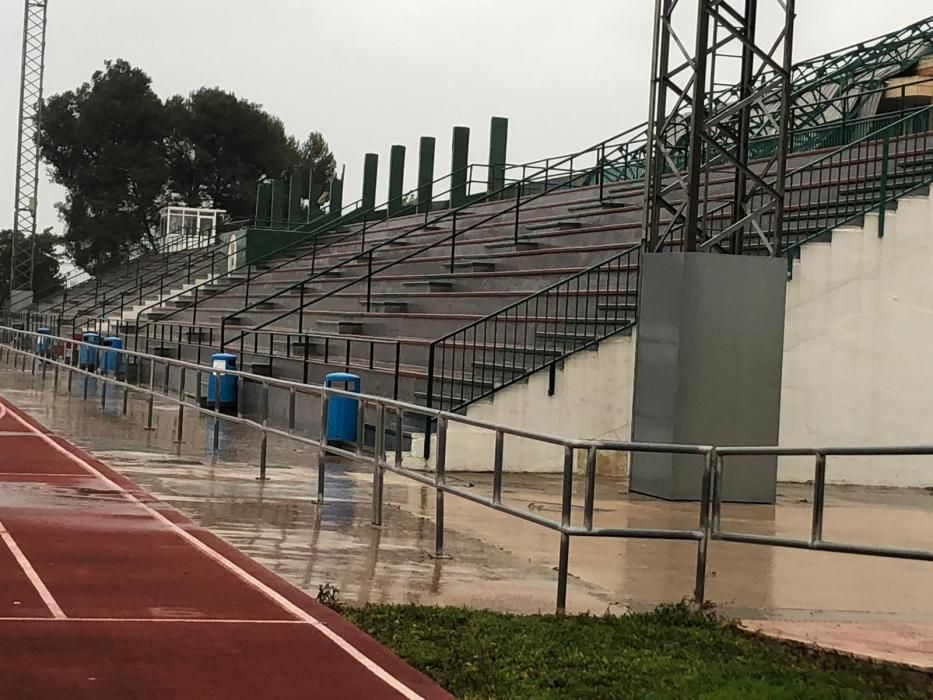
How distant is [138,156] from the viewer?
283 ft

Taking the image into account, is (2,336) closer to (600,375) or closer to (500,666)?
(600,375)

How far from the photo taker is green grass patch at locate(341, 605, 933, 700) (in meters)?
6.96

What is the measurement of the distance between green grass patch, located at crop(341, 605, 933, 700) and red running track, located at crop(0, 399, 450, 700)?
273 millimetres

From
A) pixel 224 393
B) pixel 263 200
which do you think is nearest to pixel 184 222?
pixel 263 200

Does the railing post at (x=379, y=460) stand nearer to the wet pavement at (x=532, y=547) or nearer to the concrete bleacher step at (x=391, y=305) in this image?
the wet pavement at (x=532, y=547)

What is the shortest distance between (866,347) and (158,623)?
12.6 meters

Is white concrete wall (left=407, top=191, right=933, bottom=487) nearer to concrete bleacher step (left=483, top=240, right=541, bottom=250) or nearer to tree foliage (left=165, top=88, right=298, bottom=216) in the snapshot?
concrete bleacher step (left=483, top=240, right=541, bottom=250)

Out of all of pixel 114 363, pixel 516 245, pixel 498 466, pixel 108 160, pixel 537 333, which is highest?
pixel 108 160

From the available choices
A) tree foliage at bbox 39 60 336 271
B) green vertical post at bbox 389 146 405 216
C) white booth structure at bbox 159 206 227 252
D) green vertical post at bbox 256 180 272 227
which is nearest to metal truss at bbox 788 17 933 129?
green vertical post at bbox 389 146 405 216

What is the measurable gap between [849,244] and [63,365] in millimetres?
16128

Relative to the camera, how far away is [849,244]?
18.4m

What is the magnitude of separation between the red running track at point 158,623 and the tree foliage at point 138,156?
246ft

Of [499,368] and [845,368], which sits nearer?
[845,368]

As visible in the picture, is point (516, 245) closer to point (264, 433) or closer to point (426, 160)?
point (264, 433)
